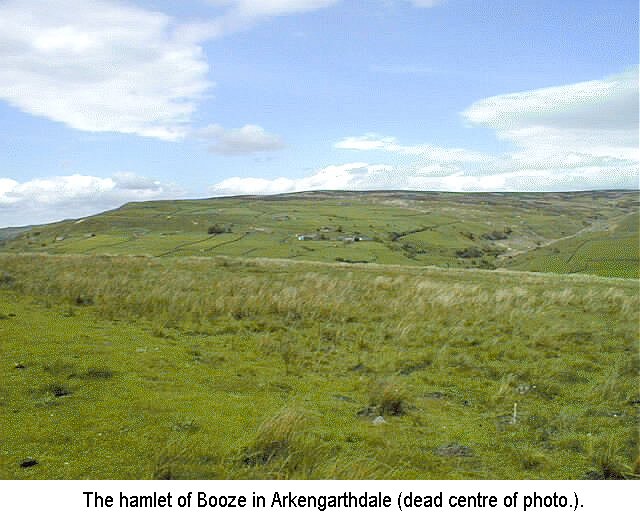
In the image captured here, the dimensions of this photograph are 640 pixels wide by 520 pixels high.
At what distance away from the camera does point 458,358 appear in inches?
389

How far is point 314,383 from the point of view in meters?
8.32

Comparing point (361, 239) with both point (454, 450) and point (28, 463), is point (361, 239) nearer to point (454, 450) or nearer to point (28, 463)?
point (454, 450)

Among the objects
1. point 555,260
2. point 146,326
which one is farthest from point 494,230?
point 146,326

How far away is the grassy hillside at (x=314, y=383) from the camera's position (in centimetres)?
537

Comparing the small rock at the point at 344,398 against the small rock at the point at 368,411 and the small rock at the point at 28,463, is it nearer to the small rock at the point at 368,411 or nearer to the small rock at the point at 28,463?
the small rock at the point at 368,411

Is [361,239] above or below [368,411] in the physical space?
above

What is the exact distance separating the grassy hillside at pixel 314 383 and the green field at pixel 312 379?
0.03 metres

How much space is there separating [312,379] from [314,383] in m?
0.21

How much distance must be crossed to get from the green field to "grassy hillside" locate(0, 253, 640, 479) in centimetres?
3

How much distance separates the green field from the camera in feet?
17.6

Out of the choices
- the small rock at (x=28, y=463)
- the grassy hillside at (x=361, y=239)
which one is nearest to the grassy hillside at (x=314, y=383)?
the small rock at (x=28, y=463)

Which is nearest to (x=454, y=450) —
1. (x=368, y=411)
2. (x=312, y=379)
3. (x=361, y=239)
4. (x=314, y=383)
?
(x=368, y=411)

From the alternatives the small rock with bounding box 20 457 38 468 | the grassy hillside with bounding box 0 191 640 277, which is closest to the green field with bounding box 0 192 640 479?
the small rock with bounding box 20 457 38 468

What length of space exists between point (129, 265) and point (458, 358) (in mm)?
19085
